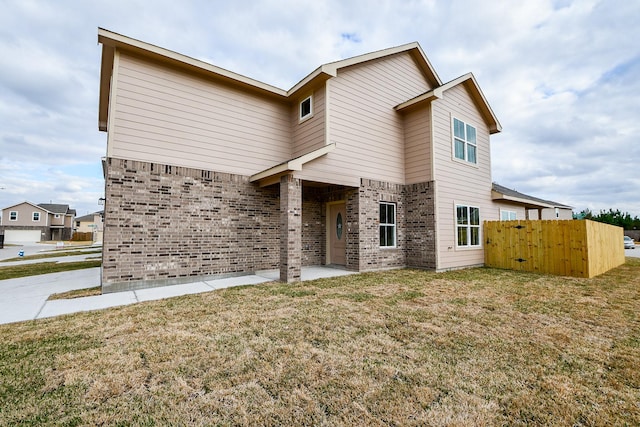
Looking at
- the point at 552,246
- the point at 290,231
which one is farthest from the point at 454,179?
the point at 290,231

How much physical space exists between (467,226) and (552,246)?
105 inches

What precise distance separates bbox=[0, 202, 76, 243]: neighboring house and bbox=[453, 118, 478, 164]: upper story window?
2413 inches

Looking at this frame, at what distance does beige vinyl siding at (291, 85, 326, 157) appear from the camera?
28.9 feet

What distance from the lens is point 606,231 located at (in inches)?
425

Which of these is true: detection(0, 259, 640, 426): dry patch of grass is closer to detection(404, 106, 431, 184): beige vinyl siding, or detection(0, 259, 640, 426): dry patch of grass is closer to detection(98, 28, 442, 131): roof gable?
detection(404, 106, 431, 184): beige vinyl siding

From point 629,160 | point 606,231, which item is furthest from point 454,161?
point 629,160

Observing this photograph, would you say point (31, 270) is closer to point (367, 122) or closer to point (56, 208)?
point (367, 122)

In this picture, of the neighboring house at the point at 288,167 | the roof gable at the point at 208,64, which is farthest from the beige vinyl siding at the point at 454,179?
the roof gable at the point at 208,64

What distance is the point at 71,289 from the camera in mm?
6809

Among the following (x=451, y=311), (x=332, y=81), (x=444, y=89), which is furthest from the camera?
(x=444, y=89)

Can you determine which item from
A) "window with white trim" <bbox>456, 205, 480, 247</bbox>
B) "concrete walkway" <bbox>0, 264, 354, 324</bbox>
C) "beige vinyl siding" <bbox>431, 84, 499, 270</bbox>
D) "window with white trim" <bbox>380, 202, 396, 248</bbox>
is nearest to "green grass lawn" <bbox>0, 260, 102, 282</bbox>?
"concrete walkway" <bbox>0, 264, 354, 324</bbox>

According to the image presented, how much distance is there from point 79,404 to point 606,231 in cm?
1551

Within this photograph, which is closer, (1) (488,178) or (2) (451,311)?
(2) (451,311)

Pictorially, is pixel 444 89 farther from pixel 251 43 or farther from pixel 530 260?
pixel 251 43
